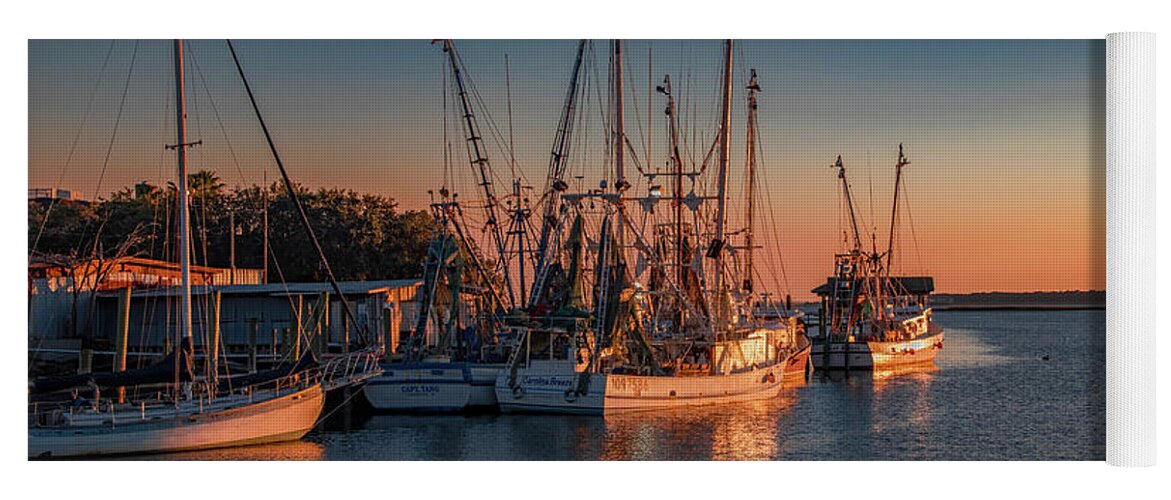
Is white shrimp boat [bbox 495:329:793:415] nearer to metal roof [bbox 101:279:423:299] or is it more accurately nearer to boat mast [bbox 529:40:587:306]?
boat mast [bbox 529:40:587:306]

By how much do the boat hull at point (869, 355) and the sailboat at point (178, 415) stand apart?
2201 centimetres

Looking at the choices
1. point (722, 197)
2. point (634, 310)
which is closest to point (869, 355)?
point (722, 197)

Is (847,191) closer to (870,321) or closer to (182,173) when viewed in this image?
(182,173)

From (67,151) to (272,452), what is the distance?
4.99 metres

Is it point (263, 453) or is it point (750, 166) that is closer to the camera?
point (263, 453)

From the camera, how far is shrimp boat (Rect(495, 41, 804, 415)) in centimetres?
2538

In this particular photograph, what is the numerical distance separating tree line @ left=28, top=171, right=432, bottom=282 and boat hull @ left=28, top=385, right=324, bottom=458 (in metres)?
5.52

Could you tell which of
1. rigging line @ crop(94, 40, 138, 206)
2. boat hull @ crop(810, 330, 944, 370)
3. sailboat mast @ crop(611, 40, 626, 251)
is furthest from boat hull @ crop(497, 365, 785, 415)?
boat hull @ crop(810, 330, 944, 370)

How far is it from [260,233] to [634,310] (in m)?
12.6

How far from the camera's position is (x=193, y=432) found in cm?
1961

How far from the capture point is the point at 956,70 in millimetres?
18000
